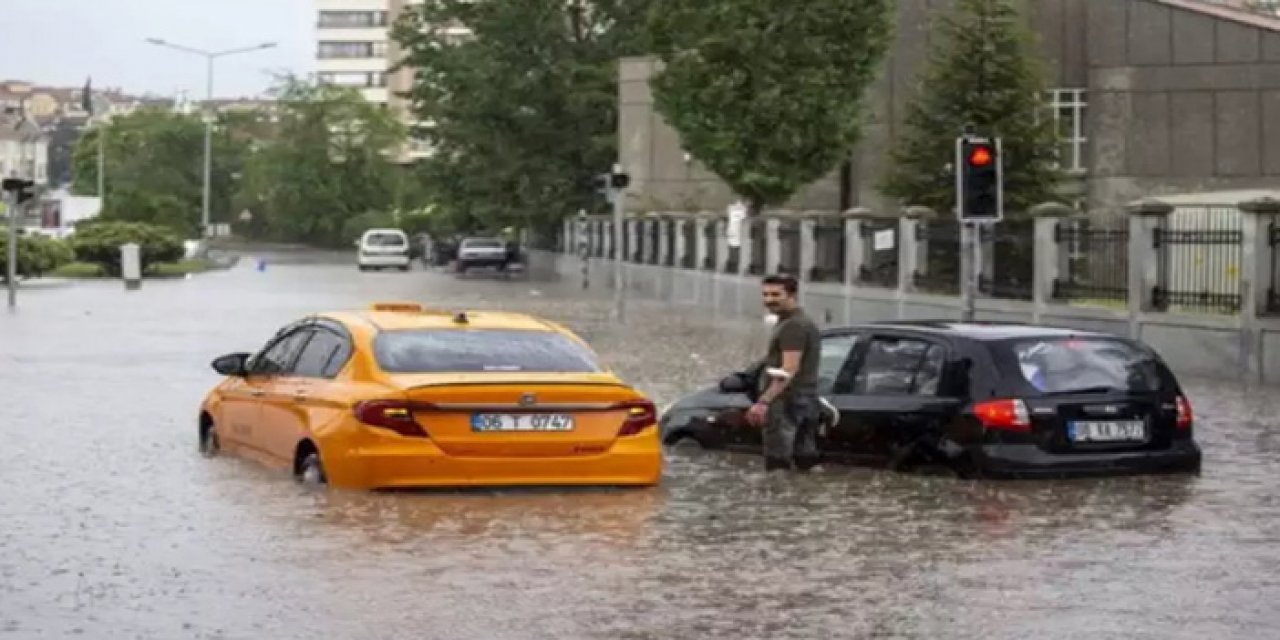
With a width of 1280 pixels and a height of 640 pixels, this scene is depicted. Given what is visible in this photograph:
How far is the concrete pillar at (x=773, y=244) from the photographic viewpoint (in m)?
50.9

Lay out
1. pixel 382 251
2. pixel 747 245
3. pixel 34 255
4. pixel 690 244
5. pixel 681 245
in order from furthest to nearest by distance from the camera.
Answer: pixel 382 251 < pixel 34 255 < pixel 681 245 < pixel 690 244 < pixel 747 245

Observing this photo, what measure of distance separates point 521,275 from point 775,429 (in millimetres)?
72319

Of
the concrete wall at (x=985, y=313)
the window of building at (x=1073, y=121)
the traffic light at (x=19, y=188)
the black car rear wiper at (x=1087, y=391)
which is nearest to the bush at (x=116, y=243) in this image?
the concrete wall at (x=985, y=313)

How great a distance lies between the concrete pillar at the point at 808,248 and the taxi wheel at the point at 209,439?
28.5m

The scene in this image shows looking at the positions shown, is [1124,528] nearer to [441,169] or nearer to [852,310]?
[852,310]

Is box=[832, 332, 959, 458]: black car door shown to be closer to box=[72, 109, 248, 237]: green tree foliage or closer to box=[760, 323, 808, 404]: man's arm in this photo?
box=[760, 323, 808, 404]: man's arm

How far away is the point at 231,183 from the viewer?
165 metres

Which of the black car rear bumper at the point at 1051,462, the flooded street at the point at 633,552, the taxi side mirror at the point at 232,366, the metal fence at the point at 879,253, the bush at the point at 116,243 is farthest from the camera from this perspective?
the bush at the point at 116,243

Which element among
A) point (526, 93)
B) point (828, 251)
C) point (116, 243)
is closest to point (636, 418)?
point (828, 251)

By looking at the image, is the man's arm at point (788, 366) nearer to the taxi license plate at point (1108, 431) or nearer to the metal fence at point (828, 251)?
the taxi license plate at point (1108, 431)

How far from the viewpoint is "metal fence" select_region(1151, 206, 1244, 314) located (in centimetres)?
2983

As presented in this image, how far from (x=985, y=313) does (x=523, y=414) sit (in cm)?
2094

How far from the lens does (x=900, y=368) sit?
695 inches

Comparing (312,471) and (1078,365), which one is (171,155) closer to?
(312,471)
